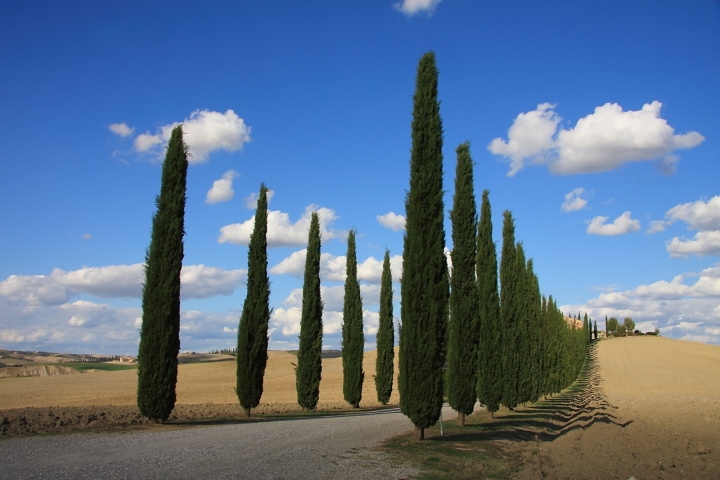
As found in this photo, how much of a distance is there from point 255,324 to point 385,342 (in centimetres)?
1237

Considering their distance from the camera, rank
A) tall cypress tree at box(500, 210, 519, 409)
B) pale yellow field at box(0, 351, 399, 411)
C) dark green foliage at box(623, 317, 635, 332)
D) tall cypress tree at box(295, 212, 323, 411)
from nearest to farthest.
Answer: tall cypress tree at box(500, 210, 519, 409), tall cypress tree at box(295, 212, 323, 411), pale yellow field at box(0, 351, 399, 411), dark green foliage at box(623, 317, 635, 332)

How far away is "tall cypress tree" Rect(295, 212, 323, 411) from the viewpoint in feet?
87.5

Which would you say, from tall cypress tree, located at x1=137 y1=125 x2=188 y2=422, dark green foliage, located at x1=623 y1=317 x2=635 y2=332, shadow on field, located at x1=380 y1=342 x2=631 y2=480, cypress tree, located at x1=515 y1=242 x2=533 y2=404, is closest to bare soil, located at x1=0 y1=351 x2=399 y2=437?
tall cypress tree, located at x1=137 y1=125 x2=188 y2=422

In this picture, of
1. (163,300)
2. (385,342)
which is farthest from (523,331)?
(163,300)

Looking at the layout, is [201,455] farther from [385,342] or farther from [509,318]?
[385,342]

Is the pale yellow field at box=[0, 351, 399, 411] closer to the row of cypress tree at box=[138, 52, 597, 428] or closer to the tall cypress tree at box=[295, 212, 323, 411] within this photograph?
the tall cypress tree at box=[295, 212, 323, 411]

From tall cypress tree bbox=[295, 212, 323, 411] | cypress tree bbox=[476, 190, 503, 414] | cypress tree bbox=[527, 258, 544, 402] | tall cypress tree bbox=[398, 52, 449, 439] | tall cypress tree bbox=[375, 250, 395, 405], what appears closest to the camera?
tall cypress tree bbox=[398, 52, 449, 439]

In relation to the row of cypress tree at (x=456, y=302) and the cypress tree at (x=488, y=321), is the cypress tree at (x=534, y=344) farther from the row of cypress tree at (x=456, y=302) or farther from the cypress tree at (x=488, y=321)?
the cypress tree at (x=488, y=321)

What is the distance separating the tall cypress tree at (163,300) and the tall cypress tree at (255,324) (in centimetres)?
483

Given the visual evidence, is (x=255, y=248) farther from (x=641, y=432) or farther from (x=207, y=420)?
(x=641, y=432)

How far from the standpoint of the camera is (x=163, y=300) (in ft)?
56.6

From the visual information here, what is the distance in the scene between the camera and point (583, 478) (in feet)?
33.0

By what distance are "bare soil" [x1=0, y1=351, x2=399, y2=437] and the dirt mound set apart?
1373 centimetres

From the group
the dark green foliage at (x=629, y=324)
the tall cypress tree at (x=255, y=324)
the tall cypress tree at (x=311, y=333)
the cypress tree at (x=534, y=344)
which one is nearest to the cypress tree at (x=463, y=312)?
the tall cypress tree at (x=255, y=324)
